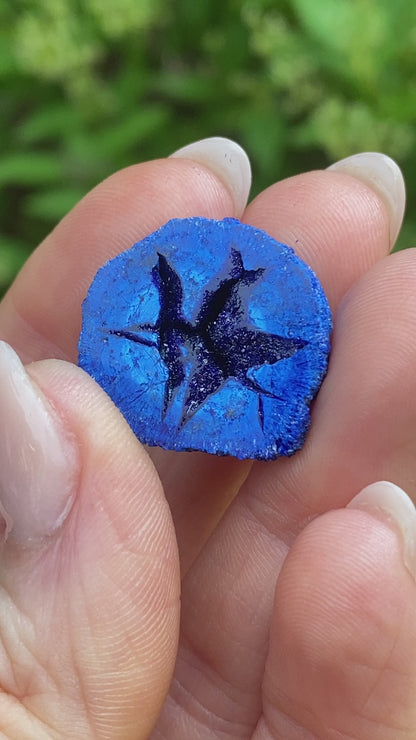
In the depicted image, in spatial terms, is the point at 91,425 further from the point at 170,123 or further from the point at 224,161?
the point at 170,123

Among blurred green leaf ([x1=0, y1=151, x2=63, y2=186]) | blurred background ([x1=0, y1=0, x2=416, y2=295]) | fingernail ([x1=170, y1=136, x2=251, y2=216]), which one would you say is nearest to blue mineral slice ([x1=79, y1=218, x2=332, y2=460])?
fingernail ([x1=170, y1=136, x2=251, y2=216])

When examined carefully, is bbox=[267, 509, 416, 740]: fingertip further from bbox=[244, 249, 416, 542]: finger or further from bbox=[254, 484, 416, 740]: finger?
bbox=[244, 249, 416, 542]: finger

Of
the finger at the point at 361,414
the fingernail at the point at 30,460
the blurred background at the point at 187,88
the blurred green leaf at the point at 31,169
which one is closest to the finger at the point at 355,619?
the finger at the point at 361,414

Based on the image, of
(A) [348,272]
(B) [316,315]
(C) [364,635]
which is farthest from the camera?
(A) [348,272]

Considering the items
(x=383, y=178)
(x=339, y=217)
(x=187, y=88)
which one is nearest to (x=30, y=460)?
(x=339, y=217)

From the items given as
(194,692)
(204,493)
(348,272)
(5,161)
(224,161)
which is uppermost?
(224,161)

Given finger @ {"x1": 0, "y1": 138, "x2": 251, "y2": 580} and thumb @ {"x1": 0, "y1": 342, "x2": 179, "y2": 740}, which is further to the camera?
finger @ {"x1": 0, "y1": 138, "x2": 251, "y2": 580}

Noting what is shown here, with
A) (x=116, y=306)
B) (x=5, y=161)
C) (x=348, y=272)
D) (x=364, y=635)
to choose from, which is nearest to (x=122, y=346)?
→ (x=116, y=306)
